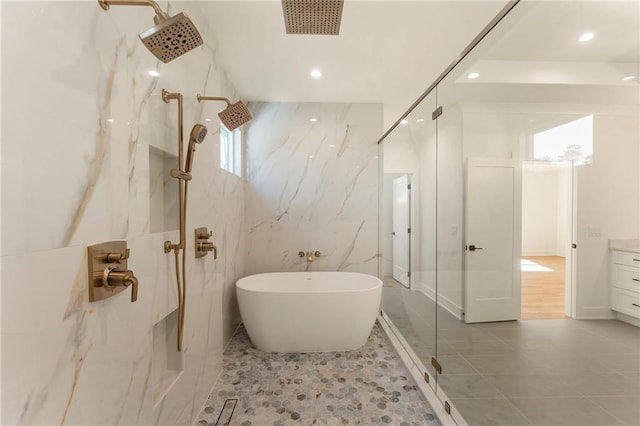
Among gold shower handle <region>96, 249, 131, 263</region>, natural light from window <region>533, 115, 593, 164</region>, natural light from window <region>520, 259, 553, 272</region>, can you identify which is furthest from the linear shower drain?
natural light from window <region>533, 115, 593, 164</region>

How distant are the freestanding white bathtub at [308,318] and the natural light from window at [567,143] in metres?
1.70

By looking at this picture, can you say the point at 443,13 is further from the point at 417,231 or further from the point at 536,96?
the point at 417,231

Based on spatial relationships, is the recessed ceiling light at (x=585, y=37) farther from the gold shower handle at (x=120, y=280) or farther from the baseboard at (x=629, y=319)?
the gold shower handle at (x=120, y=280)

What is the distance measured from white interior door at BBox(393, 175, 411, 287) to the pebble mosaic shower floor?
913mm

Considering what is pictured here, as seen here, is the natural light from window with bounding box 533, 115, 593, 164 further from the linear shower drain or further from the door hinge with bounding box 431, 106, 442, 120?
the linear shower drain

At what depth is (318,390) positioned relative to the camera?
201 cm

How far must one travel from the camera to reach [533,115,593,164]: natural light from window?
37.3 inches

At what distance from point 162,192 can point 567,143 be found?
6.33 ft

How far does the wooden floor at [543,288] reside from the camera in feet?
3.60

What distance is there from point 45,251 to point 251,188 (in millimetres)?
2723

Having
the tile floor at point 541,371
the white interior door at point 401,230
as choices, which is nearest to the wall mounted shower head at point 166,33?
the tile floor at point 541,371

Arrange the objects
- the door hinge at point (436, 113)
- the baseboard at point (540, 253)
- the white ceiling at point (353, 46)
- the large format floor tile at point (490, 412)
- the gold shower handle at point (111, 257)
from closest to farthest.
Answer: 1. the gold shower handle at point (111, 257)
2. the baseboard at point (540, 253)
3. the large format floor tile at point (490, 412)
4. the white ceiling at point (353, 46)
5. the door hinge at point (436, 113)

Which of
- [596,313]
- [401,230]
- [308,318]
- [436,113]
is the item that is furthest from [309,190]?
[596,313]

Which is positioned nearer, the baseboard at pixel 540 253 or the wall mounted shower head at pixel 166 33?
the wall mounted shower head at pixel 166 33
